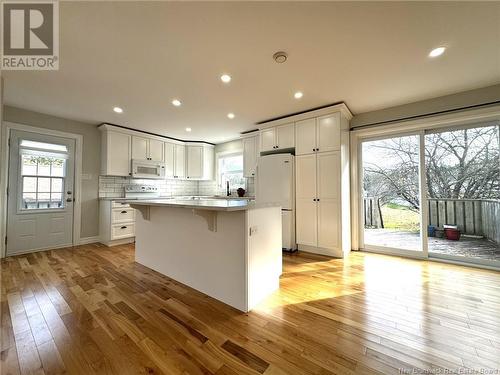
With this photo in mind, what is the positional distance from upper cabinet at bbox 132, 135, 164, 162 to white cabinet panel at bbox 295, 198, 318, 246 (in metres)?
3.69

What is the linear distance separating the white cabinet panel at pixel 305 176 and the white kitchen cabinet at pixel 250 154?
4.18 ft

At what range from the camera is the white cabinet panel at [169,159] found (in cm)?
527

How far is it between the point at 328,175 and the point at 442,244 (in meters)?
2.12

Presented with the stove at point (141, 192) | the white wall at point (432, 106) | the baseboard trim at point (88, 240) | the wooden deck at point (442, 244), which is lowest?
the baseboard trim at point (88, 240)

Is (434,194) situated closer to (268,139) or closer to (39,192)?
(268,139)

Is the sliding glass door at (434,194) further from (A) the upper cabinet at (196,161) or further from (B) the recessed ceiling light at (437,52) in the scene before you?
(A) the upper cabinet at (196,161)

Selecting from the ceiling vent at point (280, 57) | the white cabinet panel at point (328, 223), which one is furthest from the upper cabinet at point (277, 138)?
the ceiling vent at point (280, 57)

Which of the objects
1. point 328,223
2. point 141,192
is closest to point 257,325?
point 328,223

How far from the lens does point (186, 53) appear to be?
2.07 metres

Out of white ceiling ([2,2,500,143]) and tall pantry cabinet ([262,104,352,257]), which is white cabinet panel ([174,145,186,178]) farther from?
tall pantry cabinet ([262,104,352,257])

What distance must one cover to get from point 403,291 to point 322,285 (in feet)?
2.77

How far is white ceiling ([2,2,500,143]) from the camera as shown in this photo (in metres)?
1.61

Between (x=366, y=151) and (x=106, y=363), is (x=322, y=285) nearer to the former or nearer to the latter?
(x=106, y=363)

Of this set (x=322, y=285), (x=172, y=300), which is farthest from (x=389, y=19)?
(x=172, y=300)
